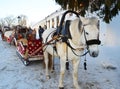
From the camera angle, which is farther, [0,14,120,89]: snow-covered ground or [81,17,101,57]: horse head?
[0,14,120,89]: snow-covered ground

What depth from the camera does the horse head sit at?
5.40 meters

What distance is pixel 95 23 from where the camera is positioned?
551 centimetres

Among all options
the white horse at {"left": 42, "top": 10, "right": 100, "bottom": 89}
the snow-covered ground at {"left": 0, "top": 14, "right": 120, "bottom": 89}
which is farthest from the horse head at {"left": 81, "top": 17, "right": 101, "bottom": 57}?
the snow-covered ground at {"left": 0, "top": 14, "right": 120, "bottom": 89}

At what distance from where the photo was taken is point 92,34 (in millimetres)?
Result: 5430

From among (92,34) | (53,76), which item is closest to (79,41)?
(92,34)

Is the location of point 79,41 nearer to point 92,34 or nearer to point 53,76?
point 92,34

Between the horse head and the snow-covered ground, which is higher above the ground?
the horse head

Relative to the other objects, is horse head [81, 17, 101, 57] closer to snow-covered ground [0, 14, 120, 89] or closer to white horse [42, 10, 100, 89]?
white horse [42, 10, 100, 89]

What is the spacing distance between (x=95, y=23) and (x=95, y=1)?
300cm

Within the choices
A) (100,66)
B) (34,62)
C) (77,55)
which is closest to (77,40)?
(77,55)

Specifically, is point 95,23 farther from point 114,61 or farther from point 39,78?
point 114,61

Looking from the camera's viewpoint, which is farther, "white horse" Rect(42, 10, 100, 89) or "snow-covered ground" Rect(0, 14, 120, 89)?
"snow-covered ground" Rect(0, 14, 120, 89)

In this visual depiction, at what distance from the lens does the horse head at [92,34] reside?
5.40 m

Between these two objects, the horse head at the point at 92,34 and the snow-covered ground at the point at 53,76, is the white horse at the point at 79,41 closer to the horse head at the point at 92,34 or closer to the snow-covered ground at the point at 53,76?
the horse head at the point at 92,34
